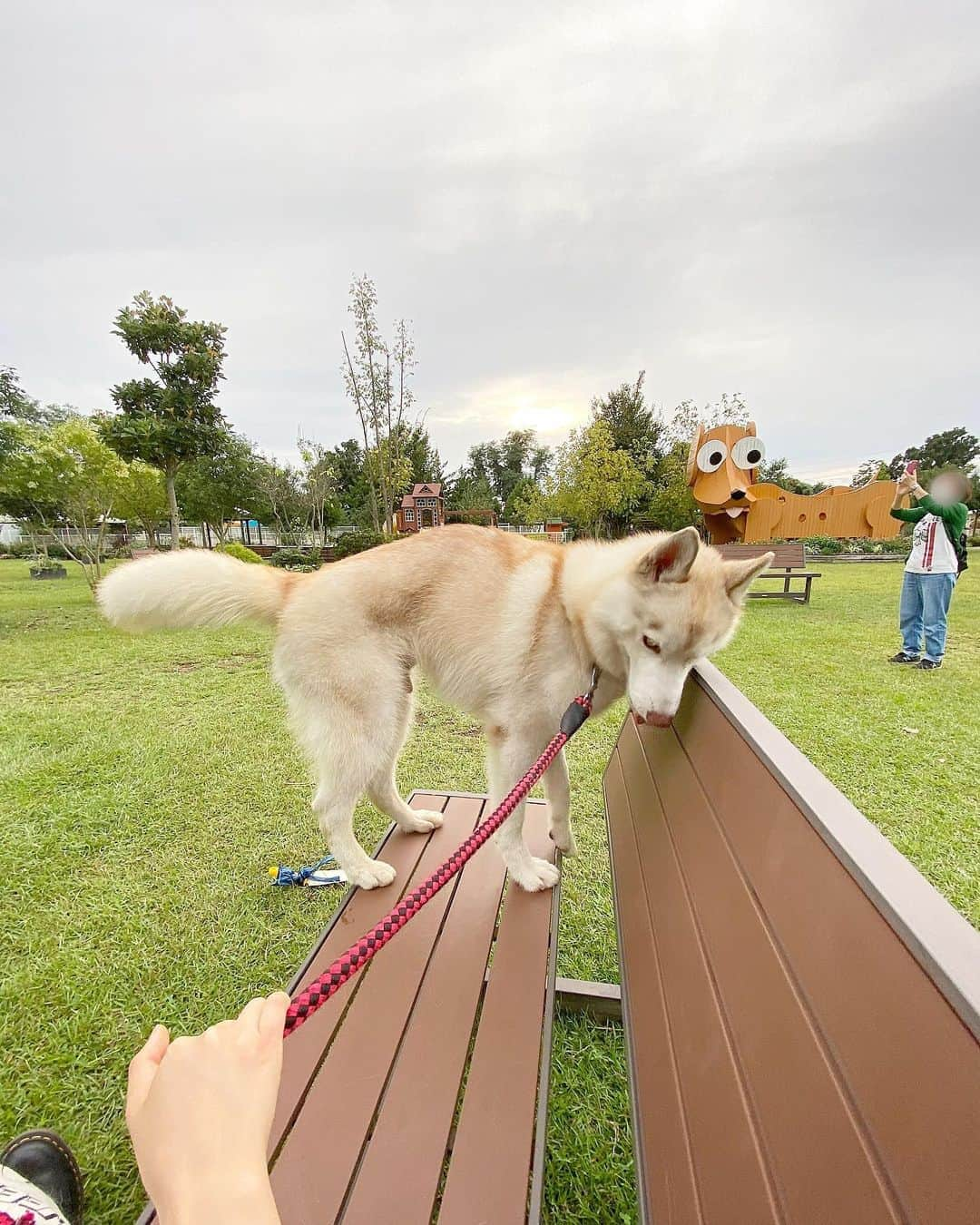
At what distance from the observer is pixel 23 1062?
1.76 meters

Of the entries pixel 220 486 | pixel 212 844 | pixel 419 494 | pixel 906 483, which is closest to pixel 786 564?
pixel 906 483

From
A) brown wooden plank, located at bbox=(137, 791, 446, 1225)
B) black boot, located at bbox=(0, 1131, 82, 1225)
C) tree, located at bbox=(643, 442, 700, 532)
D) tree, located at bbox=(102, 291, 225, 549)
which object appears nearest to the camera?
brown wooden plank, located at bbox=(137, 791, 446, 1225)

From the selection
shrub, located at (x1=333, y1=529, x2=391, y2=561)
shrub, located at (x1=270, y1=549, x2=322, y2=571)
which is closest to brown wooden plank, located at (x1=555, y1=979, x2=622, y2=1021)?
shrub, located at (x1=270, y1=549, x2=322, y2=571)

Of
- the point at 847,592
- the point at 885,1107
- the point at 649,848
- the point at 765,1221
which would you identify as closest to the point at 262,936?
the point at 649,848

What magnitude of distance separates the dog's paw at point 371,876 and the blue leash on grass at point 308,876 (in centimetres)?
59

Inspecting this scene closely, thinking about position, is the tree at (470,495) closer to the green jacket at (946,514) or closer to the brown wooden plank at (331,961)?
the green jacket at (946,514)

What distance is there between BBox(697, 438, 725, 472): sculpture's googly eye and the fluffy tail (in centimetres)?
1204

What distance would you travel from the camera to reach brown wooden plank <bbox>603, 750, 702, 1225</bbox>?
0.86 meters

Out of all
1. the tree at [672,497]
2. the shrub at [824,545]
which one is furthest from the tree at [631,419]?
the shrub at [824,545]

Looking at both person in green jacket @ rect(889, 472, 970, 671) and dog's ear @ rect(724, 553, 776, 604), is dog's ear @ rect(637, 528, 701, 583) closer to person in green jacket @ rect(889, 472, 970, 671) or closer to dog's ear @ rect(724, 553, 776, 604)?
dog's ear @ rect(724, 553, 776, 604)

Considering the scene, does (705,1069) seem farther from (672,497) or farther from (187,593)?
(672,497)

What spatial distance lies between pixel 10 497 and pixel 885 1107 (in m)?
18.0

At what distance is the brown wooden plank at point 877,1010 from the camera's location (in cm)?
41

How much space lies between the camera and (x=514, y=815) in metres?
Answer: 1.96
